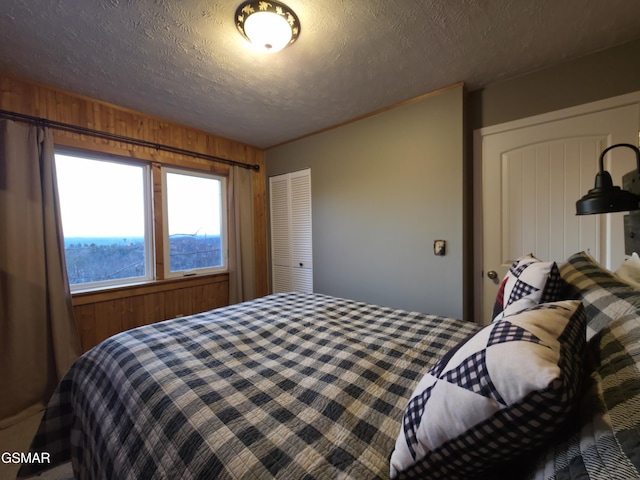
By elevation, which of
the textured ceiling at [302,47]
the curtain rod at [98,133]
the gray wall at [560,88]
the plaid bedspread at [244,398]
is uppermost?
the textured ceiling at [302,47]

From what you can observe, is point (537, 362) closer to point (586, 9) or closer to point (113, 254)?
point (586, 9)

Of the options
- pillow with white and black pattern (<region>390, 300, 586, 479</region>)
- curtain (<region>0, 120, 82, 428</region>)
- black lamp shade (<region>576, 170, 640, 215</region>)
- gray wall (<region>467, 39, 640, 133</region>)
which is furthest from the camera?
curtain (<region>0, 120, 82, 428</region>)

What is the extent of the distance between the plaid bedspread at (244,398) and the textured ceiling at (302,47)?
1718 mm

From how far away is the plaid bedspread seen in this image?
26.6 inches

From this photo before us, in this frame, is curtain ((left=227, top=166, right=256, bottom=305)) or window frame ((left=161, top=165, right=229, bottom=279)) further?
curtain ((left=227, top=166, right=256, bottom=305))

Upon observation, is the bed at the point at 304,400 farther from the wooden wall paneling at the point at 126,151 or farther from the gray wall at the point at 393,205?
the wooden wall paneling at the point at 126,151

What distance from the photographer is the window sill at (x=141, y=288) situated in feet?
7.20

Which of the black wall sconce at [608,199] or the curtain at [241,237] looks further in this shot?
the curtain at [241,237]

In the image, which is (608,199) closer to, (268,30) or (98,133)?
(268,30)

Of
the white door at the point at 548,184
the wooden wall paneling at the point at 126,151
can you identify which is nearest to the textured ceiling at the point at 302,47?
the wooden wall paneling at the point at 126,151

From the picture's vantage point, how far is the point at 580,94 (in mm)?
1777

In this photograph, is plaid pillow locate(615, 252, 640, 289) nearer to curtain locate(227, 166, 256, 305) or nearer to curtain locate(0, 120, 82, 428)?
curtain locate(227, 166, 256, 305)

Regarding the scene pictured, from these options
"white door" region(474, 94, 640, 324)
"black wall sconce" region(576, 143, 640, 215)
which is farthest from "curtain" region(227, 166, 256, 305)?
"black wall sconce" region(576, 143, 640, 215)

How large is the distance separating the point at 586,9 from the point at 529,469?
218cm
